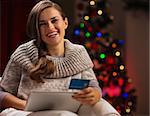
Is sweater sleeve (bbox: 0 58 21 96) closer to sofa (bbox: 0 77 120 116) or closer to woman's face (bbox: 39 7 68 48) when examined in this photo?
woman's face (bbox: 39 7 68 48)

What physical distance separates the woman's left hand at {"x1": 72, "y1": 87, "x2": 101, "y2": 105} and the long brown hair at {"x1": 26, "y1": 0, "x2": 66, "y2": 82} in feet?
0.80

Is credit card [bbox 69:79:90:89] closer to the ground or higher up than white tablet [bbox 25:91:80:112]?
higher up

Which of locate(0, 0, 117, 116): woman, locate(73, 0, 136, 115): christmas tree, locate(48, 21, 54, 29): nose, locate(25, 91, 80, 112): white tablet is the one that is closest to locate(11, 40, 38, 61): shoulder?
locate(0, 0, 117, 116): woman

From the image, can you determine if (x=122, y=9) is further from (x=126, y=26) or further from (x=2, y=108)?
(x=2, y=108)

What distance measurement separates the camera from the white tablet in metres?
1.69

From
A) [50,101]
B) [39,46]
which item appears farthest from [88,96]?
[39,46]

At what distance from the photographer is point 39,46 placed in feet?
6.61

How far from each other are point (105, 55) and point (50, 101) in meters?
1.67

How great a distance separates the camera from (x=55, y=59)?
2.01 metres

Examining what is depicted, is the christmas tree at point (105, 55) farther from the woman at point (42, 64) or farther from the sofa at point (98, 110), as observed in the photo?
the sofa at point (98, 110)

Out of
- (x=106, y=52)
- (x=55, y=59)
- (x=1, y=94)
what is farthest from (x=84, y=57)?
(x=106, y=52)

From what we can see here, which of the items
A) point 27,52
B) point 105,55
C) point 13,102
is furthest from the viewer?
point 105,55

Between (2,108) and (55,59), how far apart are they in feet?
1.25

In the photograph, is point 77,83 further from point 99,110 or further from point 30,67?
point 30,67
